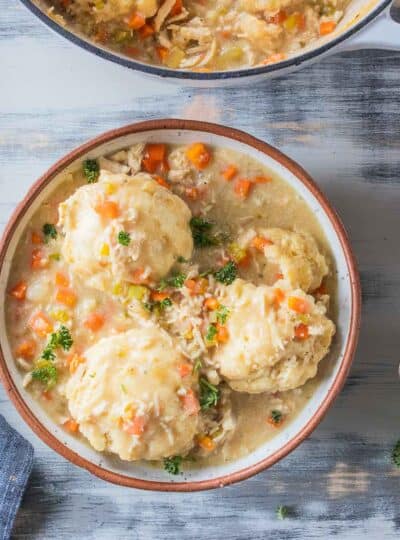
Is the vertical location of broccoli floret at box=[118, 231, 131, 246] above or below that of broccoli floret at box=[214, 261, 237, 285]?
above

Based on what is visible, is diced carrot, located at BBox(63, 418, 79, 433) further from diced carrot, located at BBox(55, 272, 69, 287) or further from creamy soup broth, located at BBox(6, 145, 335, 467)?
diced carrot, located at BBox(55, 272, 69, 287)

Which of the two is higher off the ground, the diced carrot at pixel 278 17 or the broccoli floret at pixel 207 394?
the diced carrot at pixel 278 17

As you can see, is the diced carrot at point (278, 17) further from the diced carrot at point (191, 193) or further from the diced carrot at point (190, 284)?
the diced carrot at point (190, 284)

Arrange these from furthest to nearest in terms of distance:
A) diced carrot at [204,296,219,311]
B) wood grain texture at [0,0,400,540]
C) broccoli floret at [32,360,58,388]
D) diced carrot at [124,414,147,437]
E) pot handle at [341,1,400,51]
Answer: wood grain texture at [0,0,400,540] → broccoli floret at [32,360,58,388] → diced carrot at [204,296,219,311] → diced carrot at [124,414,147,437] → pot handle at [341,1,400,51]

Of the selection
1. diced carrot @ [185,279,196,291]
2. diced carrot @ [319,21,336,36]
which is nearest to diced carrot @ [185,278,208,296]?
diced carrot @ [185,279,196,291]

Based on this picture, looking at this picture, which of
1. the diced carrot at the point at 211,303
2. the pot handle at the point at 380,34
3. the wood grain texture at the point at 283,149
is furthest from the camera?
the wood grain texture at the point at 283,149

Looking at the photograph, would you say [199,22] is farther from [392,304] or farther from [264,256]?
[392,304]

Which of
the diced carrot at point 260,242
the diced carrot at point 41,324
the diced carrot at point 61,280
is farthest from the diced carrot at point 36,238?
the diced carrot at point 260,242

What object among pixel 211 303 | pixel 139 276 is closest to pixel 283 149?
pixel 211 303
